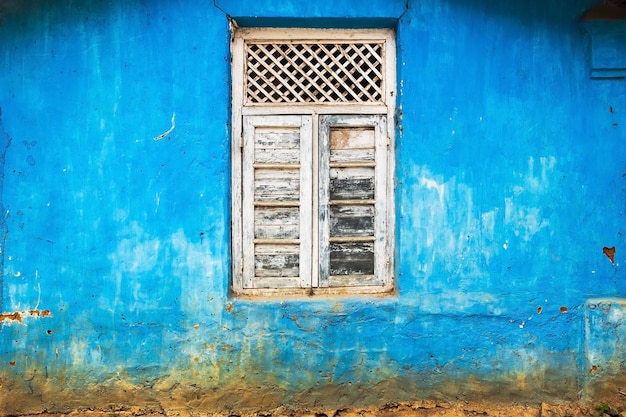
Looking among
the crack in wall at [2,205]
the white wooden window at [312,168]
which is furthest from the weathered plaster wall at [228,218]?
the white wooden window at [312,168]

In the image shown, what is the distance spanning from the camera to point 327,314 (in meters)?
3.56

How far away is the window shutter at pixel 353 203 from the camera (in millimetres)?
3646

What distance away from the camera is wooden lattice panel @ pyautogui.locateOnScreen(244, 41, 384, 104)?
11.9ft

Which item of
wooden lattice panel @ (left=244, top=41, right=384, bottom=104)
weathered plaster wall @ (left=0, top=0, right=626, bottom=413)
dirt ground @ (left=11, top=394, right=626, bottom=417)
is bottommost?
dirt ground @ (left=11, top=394, right=626, bottom=417)

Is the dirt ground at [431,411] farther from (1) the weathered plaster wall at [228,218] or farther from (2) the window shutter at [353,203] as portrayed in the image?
(2) the window shutter at [353,203]

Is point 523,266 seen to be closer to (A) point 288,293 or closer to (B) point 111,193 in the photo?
(A) point 288,293

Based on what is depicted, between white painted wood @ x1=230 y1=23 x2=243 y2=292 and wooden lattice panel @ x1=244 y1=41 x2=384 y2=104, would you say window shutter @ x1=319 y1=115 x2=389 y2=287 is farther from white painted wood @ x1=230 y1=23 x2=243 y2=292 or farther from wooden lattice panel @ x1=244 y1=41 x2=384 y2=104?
white painted wood @ x1=230 y1=23 x2=243 y2=292

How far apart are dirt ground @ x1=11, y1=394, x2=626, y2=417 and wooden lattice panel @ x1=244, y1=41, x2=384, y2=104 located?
1944mm

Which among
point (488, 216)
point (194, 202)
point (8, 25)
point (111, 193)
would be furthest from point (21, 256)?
point (488, 216)

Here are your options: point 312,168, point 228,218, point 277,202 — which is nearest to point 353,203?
point 312,168

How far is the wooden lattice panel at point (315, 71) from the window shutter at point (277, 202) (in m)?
0.17

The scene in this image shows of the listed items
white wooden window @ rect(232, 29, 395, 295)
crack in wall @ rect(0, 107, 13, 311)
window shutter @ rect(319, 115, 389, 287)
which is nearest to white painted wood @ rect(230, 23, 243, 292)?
white wooden window @ rect(232, 29, 395, 295)

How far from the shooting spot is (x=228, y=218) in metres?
3.56

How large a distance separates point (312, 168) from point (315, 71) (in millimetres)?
613
